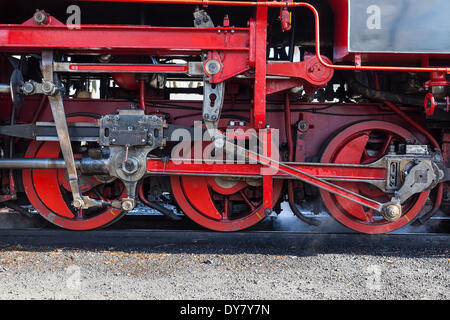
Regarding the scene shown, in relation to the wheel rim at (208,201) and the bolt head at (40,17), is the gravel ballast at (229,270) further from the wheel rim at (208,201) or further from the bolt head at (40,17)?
the bolt head at (40,17)

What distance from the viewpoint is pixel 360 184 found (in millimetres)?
4051

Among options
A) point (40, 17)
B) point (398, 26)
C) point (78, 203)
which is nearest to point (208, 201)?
point (78, 203)

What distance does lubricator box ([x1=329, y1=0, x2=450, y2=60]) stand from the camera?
3082 mm

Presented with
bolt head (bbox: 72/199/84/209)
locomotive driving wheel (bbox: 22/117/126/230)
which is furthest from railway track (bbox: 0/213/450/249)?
bolt head (bbox: 72/199/84/209)

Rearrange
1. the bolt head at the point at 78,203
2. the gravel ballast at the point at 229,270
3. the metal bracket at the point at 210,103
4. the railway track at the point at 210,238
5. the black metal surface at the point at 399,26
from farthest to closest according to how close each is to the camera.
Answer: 1. the railway track at the point at 210,238
2. the bolt head at the point at 78,203
3. the metal bracket at the point at 210,103
4. the black metal surface at the point at 399,26
5. the gravel ballast at the point at 229,270

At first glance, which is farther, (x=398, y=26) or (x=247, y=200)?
(x=247, y=200)

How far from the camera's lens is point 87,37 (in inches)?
128

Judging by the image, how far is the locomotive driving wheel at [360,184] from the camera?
392 cm

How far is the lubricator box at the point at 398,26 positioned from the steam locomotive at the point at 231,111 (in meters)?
0.01

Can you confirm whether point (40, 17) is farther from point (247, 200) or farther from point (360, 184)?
point (360, 184)

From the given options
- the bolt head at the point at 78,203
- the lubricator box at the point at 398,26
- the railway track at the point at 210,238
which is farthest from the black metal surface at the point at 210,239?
the lubricator box at the point at 398,26

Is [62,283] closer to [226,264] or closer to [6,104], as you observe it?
A: [226,264]
